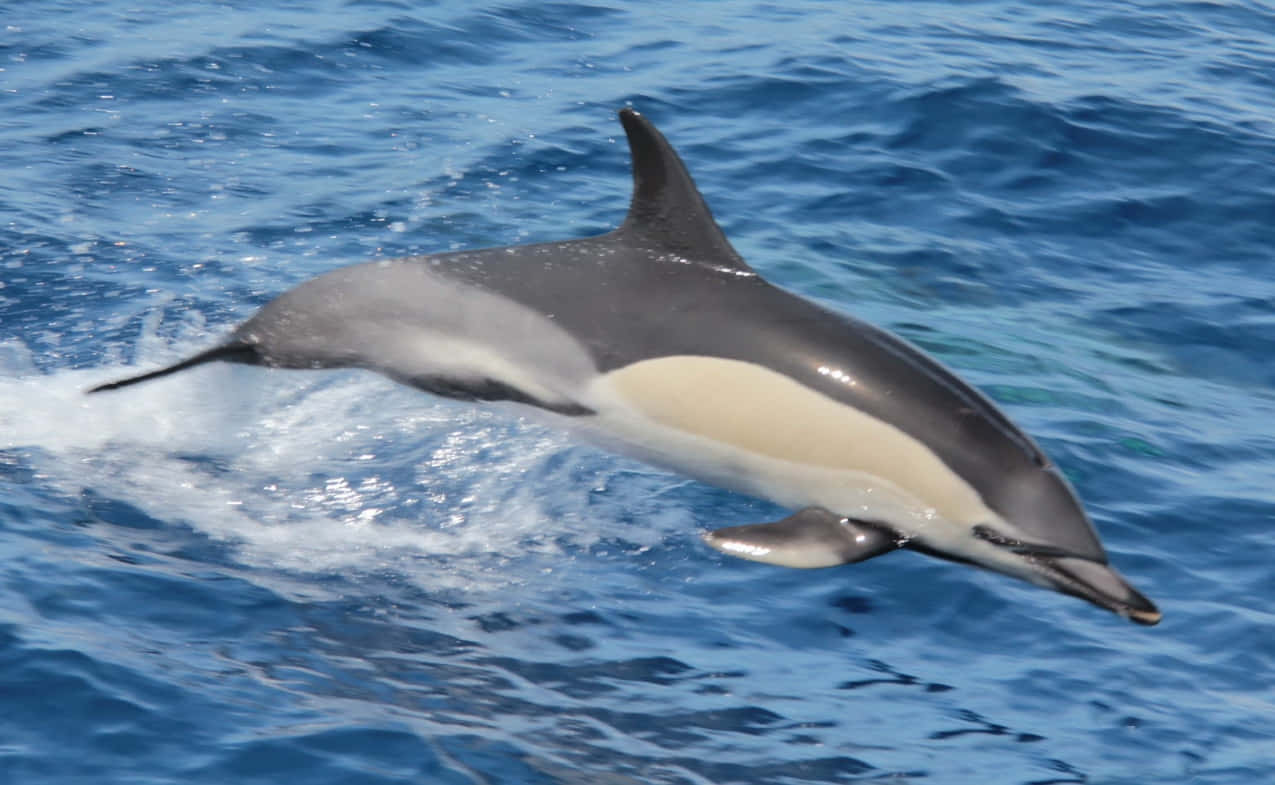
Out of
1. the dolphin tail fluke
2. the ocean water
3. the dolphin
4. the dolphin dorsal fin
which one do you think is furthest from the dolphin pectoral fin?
the dolphin tail fluke

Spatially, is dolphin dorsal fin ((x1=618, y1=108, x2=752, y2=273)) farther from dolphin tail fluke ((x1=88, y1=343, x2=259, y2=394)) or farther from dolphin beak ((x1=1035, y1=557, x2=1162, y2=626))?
dolphin tail fluke ((x1=88, y1=343, x2=259, y2=394))

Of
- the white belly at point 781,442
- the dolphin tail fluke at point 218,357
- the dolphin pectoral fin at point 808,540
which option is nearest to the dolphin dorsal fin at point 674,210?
the white belly at point 781,442

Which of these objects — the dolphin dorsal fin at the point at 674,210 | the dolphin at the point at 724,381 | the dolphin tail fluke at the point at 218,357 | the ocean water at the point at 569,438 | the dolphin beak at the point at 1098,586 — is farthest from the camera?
the dolphin tail fluke at the point at 218,357

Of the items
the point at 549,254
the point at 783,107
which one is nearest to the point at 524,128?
the point at 783,107

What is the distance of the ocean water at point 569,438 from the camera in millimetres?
6227

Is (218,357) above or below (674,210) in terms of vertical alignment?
below

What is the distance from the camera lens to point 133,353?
9.29m

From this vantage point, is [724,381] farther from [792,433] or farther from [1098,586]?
[1098,586]

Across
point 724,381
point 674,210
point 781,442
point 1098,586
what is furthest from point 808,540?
point 674,210

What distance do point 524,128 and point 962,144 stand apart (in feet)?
12.3

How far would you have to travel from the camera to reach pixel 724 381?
6.99 m

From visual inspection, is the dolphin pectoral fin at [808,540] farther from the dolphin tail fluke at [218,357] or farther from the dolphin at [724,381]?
the dolphin tail fluke at [218,357]

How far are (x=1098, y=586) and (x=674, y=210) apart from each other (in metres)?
2.31

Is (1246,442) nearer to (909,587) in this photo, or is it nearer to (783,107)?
(909,587)
